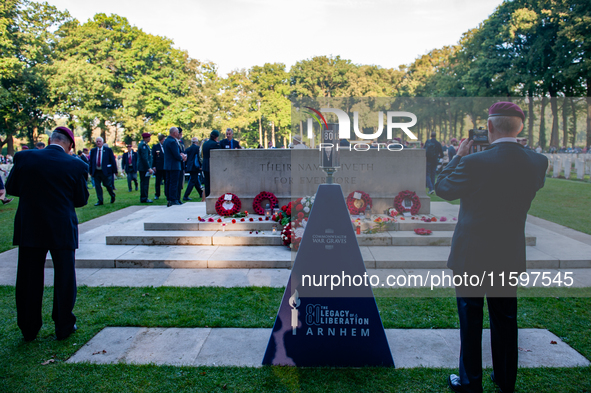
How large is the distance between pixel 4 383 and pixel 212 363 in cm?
164

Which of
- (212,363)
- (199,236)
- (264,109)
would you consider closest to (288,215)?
(199,236)

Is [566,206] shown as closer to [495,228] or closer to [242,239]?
[242,239]

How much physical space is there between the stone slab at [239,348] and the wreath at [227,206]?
4614mm

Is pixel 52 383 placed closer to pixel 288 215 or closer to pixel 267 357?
pixel 267 357

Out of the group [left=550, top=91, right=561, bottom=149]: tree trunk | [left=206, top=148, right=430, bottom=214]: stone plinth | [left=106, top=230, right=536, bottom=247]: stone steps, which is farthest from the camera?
[left=550, top=91, right=561, bottom=149]: tree trunk

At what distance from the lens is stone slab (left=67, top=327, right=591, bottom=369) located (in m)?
3.46

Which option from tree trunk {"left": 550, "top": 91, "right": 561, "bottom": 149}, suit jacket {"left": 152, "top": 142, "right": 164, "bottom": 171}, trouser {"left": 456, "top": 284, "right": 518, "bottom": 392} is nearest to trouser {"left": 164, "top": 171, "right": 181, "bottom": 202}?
suit jacket {"left": 152, "top": 142, "right": 164, "bottom": 171}

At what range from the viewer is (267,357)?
3373mm

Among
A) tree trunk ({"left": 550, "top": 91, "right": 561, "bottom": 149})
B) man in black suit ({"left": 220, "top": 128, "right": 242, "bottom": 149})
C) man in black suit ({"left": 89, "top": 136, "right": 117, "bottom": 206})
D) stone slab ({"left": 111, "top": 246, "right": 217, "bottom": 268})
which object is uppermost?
tree trunk ({"left": 550, "top": 91, "right": 561, "bottom": 149})

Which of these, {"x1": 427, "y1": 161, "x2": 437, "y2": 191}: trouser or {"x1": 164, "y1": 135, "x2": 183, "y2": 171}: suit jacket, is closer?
{"x1": 164, "y1": 135, "x2": 183, "y2": 171}: suit jacket

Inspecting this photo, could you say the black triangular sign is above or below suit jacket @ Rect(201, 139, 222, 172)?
below

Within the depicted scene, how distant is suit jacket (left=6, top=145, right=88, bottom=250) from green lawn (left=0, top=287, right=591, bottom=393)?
40.6 inches

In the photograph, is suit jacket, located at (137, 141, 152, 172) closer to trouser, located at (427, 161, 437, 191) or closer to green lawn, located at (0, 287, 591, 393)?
green lawn, located at (0, 287, 591, 393)

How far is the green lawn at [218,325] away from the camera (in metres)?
3.09
